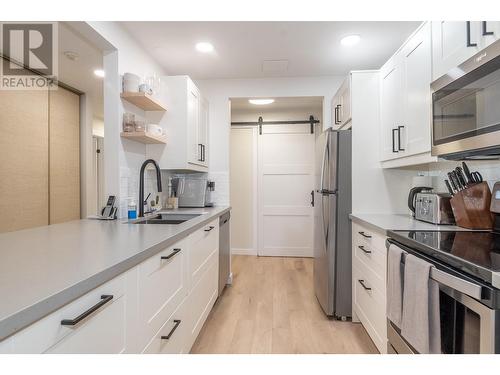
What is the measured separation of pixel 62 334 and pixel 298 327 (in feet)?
6.39

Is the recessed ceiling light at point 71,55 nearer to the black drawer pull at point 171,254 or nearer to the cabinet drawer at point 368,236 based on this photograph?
the black drawer pull at point 171,254

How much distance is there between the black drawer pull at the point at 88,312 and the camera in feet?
2.22

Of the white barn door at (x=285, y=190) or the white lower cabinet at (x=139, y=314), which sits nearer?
the white lower cabinet at (x=139, y=314)

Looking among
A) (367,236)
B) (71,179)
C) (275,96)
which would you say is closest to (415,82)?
(367,236)

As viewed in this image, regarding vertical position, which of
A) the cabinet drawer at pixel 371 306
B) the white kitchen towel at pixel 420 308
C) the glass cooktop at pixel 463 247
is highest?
the glass cooktop at pixel 463 247

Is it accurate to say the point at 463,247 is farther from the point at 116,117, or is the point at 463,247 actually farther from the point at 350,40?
the point at 116,117

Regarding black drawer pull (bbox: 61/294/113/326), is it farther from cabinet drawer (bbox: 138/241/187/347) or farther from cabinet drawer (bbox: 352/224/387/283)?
cabinet drawer (bbox: 352/224/387/283)

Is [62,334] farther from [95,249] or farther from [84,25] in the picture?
[84,25]

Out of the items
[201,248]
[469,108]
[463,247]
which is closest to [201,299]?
[201,248]

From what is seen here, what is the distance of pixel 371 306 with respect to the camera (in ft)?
6.21

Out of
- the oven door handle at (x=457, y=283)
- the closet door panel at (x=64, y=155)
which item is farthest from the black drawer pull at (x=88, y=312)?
the closet door panel at (x=64, y=155)

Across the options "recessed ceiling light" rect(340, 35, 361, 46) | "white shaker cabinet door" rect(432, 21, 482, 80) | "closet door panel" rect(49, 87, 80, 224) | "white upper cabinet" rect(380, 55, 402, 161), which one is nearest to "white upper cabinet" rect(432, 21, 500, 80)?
"white shaker cabinet door" rect(432, 21, 482, 80)

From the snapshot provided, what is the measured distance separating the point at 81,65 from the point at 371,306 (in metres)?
3.50

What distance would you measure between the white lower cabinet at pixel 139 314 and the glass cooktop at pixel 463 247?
1.15 m
